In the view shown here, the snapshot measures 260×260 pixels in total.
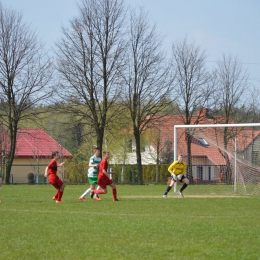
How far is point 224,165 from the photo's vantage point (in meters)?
31.0

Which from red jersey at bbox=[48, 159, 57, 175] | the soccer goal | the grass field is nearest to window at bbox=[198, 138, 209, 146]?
the soccer goal

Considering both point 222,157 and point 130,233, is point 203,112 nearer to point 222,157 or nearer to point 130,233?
point 222,157

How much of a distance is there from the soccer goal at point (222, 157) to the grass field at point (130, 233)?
409 inches

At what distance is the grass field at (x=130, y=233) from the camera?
10.0 m

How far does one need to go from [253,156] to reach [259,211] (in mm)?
12889

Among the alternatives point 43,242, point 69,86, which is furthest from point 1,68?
point 43,242

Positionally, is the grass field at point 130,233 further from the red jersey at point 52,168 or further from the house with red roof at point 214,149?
the house with red roof at point 214,149

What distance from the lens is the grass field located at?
394 inches

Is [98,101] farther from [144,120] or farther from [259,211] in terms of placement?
[259,211]

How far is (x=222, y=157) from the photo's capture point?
31.1 metres

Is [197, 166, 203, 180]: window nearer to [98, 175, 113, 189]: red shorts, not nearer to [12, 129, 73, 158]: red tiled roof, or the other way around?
[98, 175, 113, 189]: red shorts

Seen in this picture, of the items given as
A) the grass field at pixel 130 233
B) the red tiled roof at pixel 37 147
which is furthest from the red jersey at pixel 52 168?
the red tiled roof at pixel 37 147

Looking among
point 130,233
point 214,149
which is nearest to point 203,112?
point 214,149

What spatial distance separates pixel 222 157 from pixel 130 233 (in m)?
19.1
